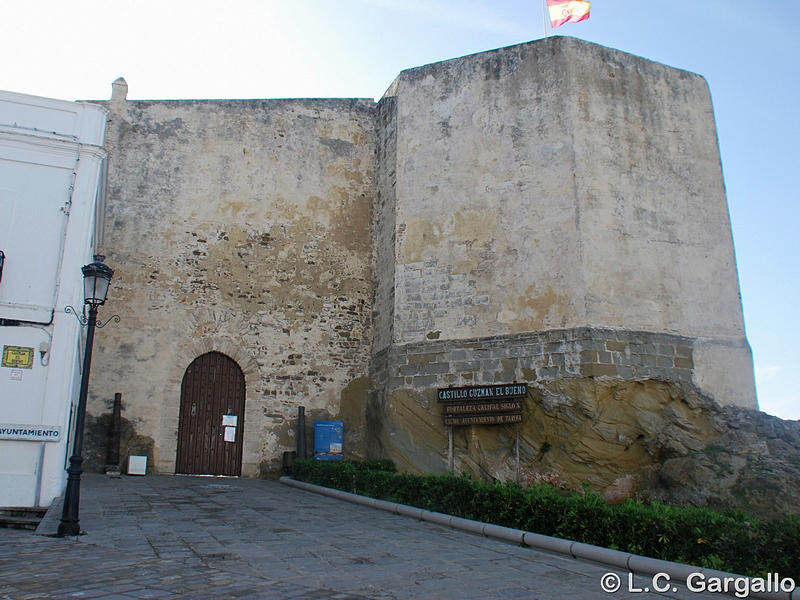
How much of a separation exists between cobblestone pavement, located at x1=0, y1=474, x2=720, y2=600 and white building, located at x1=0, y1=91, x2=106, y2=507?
3.00 feet

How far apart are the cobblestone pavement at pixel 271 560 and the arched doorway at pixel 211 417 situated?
14.6 ft

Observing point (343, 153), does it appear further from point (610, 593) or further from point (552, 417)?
point (610, 593)

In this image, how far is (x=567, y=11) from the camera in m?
13.3

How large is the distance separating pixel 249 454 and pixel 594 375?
6758mm

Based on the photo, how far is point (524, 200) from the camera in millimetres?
12414

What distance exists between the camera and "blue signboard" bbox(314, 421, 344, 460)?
13742 mm

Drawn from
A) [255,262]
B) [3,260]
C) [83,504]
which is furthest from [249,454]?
[3,260]

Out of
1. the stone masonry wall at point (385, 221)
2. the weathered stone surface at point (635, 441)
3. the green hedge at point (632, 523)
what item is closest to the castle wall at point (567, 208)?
the stone masonry wall at point (385, 221)

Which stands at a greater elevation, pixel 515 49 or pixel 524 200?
pixel 515 49

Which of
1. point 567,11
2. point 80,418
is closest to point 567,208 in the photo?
point 567,11

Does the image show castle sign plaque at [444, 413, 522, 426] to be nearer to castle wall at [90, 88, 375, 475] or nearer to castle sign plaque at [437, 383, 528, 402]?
castle sign plaque at [437, 383, 528, 402]

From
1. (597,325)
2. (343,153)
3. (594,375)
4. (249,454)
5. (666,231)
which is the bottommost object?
(249,454)

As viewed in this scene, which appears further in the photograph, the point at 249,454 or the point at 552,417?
the point at 249,454

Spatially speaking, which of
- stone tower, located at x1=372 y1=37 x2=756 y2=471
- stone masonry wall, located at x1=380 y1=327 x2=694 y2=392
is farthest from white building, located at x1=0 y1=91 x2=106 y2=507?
stone masonry wall, located at x1=380 y1=327 x2=694 y2=392
